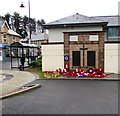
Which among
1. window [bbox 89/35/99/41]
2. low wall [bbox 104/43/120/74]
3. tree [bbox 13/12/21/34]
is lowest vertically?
low wall [bbox 104/43/120/74]

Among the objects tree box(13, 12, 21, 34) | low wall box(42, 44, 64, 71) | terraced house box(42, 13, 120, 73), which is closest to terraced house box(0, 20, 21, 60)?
low wall box(42, 44, 64, 71)

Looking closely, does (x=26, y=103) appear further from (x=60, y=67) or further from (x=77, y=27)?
(x=77, y=27)

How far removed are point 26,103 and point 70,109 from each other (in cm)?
205

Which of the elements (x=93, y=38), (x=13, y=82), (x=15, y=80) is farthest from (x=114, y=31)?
(x=13, y=82)

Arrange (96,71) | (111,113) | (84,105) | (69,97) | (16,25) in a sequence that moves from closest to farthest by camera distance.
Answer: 1. (111,113)
2. (84,105)
3. (69,97)
4. (96,71)
5. (16,25)

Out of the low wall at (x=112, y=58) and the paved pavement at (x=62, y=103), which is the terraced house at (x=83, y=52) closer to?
the low wall at (x=112, y=58)

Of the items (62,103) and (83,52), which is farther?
(83,52)

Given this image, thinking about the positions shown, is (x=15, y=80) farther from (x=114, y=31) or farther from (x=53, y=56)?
(x=114, y=31)

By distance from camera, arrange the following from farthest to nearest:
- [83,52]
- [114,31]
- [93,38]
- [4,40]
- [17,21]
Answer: [17,21] → [4,40] → [114,31] → [83,52] → [93,38]

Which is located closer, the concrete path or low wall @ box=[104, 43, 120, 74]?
the concrete path

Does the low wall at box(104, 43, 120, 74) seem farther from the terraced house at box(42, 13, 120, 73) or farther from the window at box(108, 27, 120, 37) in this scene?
the window at box(108, 27, 120, 37)

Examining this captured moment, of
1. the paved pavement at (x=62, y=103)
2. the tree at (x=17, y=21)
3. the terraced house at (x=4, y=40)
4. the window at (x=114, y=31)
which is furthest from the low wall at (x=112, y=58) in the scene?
the tree at (x=17, y=21)

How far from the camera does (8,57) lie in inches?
1357

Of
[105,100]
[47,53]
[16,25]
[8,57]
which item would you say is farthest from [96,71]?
A: [16,25]
